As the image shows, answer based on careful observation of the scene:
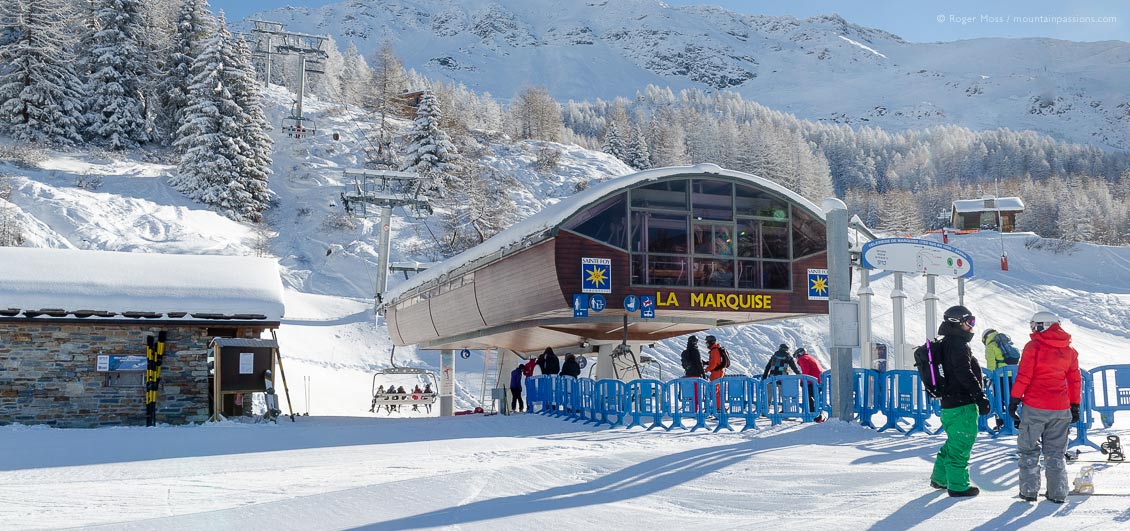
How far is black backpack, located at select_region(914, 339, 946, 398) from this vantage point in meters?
→ 6.77

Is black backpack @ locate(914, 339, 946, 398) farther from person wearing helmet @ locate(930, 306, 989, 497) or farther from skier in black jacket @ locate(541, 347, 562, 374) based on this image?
skier in black jacket @ locate(541, 347, 562, 374)

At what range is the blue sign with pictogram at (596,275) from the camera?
60.0 ft

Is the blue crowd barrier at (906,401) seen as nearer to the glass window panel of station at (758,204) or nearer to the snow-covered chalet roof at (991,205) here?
the glass window panel of station at (758,204)

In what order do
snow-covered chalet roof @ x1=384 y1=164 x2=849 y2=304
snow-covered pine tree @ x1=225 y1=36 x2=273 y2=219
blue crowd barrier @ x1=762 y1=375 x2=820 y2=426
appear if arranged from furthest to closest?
1. snow-covered pine tree @ x1=225 y1=36 x2=273 y2=219
2. snow-covered chalet roof @ x1=384 y1=164 x2=849 y2=304
3. blue crowd barrier @ x1=762 y1=375 x2=820 y2=426

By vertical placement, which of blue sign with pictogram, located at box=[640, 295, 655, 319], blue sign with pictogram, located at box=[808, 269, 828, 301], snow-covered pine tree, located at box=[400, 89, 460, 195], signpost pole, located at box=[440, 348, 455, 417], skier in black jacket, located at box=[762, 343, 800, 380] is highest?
snow-covered pine tree, located at box=[400, 89, 460, 195]

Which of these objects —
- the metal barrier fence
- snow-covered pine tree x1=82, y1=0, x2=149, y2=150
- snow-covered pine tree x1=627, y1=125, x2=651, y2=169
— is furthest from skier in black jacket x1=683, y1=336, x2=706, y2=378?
snow-covered pine tree x1=627, y1=125, x2=651, y2=169

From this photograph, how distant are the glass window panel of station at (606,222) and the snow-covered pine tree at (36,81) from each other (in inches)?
1864

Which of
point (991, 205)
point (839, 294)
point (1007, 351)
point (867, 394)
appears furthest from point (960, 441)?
point (991, 205)

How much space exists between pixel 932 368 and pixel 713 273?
510 inches

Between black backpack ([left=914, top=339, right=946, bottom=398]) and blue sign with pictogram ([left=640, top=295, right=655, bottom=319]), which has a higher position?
blue sign with pictogram ([left=640, top=295, right=655, bottom=319])

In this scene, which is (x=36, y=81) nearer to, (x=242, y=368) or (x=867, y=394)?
(x=242, y=368)

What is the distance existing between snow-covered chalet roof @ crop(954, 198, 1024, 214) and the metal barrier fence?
67135 millimetres

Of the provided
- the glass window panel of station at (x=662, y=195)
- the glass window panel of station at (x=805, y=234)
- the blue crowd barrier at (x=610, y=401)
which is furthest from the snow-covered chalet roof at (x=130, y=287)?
the glass window panel of station at (x=805, y=234)

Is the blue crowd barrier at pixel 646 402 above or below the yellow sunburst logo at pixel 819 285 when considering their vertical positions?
below
